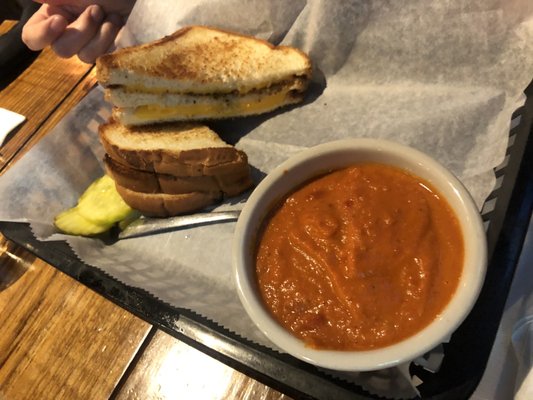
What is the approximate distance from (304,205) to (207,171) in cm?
50

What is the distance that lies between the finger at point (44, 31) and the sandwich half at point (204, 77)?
32 centimetres

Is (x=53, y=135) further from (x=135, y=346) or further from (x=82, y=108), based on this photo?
(x=135, y=346)

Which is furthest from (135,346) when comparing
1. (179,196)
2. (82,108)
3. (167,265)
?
(82,108)

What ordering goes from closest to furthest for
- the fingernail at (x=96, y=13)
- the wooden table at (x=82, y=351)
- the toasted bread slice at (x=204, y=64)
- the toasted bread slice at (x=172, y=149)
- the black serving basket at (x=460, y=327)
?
1. the black serving basket at (x=460, y=327)
2. the wooden table at (x=82, y=351)
3. the toasted bread slice at (x=172, y=149)
4. the toasted bread slice at (x=204, y=64)
5. the fingernail at (x=96, y=13)

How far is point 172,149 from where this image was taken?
1.73m

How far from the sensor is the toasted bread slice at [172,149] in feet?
5.40

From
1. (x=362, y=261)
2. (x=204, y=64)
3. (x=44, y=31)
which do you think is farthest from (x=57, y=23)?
(x=362, y=261)

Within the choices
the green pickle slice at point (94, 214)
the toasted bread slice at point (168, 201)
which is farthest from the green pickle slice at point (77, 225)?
the toasted bread slice at point (168, 201)

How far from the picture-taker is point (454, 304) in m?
1.02

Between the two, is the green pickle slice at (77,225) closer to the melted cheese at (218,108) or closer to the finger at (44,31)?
the melted cheese at (218,108)

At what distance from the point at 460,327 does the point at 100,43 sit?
5.92ft

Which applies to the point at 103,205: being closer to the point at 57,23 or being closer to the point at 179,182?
the point at 179,182

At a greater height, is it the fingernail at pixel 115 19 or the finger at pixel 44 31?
the finger at pixel 44 31

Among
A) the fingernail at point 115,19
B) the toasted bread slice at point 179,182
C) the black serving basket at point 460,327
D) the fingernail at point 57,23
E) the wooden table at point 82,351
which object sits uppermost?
the fingernail at point 57,23
